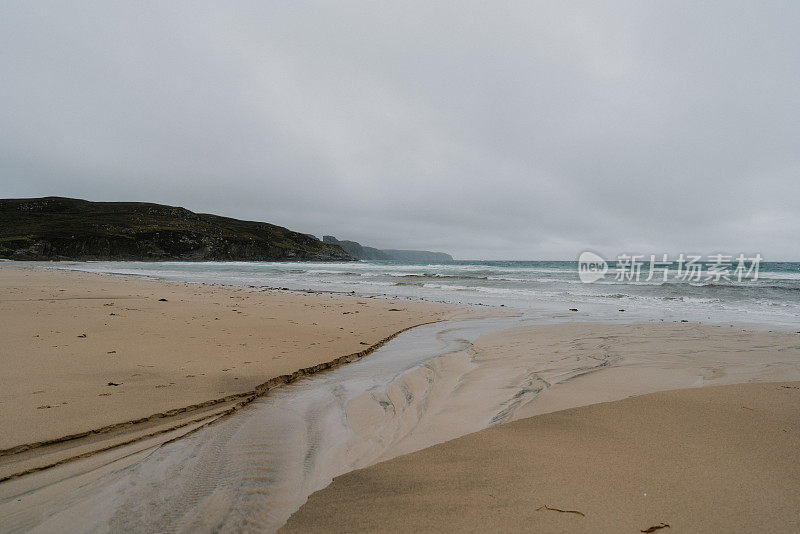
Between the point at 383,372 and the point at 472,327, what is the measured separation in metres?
3.57

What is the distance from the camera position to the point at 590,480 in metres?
1.62

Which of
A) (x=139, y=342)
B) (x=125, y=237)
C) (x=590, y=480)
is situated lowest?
(x=139, y=342)

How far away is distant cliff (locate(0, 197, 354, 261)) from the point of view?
4841cm

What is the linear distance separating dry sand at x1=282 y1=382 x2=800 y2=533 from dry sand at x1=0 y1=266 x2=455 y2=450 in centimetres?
206

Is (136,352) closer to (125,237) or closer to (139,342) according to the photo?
(139,342)

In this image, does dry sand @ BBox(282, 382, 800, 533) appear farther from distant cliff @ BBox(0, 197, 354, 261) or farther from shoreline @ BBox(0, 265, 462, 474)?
distant cliff @ BBox(0, 197, 354, 261)

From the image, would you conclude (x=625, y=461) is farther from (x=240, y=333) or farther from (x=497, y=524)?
(x=240, y=333)

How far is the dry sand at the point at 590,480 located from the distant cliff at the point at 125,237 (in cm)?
5902

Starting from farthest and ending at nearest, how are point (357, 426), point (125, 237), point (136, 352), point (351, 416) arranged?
point (125, 237) → point (136, 352) → point (351, 416) → point (357, 426)

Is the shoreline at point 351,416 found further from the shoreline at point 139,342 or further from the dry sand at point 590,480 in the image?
the dry sand at point 590,480

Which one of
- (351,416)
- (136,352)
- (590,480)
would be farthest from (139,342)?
(590,480)

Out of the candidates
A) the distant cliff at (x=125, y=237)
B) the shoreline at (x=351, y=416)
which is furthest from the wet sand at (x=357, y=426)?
the distant cliff at (x=125, y=237)

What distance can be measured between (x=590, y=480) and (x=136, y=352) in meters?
4.68

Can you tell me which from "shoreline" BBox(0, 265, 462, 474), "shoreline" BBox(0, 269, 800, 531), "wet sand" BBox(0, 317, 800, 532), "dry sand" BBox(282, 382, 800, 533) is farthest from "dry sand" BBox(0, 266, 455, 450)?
"dry sand" BBox(282, 382, 800, 533)
